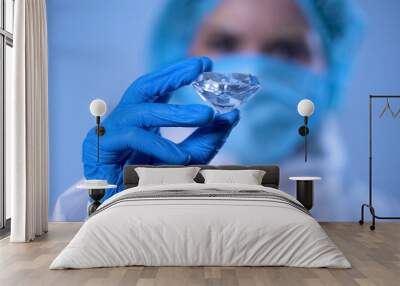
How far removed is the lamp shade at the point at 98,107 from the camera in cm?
752

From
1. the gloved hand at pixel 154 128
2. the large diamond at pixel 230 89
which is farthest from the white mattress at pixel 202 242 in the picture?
the large diamond at pixel 230 89

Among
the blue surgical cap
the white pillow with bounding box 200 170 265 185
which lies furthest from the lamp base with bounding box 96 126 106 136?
the white pillow with bounding box 200 170 265 185

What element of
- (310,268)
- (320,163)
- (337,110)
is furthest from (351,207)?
(310,268)

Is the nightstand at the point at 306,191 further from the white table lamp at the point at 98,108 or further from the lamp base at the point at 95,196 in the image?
the white table lamp at the point at 98,108

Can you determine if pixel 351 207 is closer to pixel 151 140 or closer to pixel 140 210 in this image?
pixel 151 140

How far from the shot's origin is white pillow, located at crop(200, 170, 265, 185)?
7.13m

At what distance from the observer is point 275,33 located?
795 cm

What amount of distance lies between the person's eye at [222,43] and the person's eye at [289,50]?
408 millimetres

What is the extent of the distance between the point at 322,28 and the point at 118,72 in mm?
2753

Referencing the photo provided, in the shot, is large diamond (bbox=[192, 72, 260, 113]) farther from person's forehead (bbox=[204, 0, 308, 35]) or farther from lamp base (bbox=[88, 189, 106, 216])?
lamp base (bbox=[88, 189, 106, 216])

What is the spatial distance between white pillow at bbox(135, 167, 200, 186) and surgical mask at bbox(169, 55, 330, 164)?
2.61 feet

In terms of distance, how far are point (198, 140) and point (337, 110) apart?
1870mm

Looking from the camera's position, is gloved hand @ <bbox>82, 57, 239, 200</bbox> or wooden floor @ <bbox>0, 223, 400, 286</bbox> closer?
wooden floor @ <bbox>0, 223, 400, 286</bbox>

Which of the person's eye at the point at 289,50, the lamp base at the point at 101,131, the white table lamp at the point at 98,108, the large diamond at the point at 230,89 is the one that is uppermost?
the person's eye at the point at 289,50
